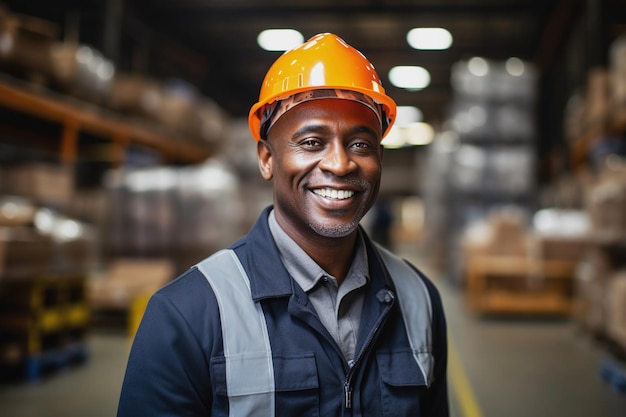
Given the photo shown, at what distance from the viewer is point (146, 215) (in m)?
6.84

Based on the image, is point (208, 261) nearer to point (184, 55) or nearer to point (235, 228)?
point (235, 228)

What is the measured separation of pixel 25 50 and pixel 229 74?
11.6 m

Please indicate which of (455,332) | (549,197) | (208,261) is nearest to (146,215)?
(455,332)

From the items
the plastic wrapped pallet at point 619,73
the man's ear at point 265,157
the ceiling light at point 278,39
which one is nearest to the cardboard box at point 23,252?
the man's ear at point 265,157

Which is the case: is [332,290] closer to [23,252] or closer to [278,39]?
[23,252]

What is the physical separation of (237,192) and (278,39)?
6.02 metres

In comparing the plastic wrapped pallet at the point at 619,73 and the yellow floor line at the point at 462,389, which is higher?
the plastic wrapped pallet at the point at 619,73

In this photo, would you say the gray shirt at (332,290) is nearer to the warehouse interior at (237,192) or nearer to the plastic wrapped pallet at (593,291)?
the warehouse interior at (237,192)

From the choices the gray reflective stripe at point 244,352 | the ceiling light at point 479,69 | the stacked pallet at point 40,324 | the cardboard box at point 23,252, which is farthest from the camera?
the ceiling light at point 479,69

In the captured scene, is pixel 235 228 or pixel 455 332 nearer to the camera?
pixel 455 332

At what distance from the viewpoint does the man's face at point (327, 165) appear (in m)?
1.52

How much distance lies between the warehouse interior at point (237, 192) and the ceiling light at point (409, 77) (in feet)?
8.06

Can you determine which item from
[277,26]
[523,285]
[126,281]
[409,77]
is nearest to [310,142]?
[126,281]

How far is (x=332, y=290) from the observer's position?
1.56 meters
